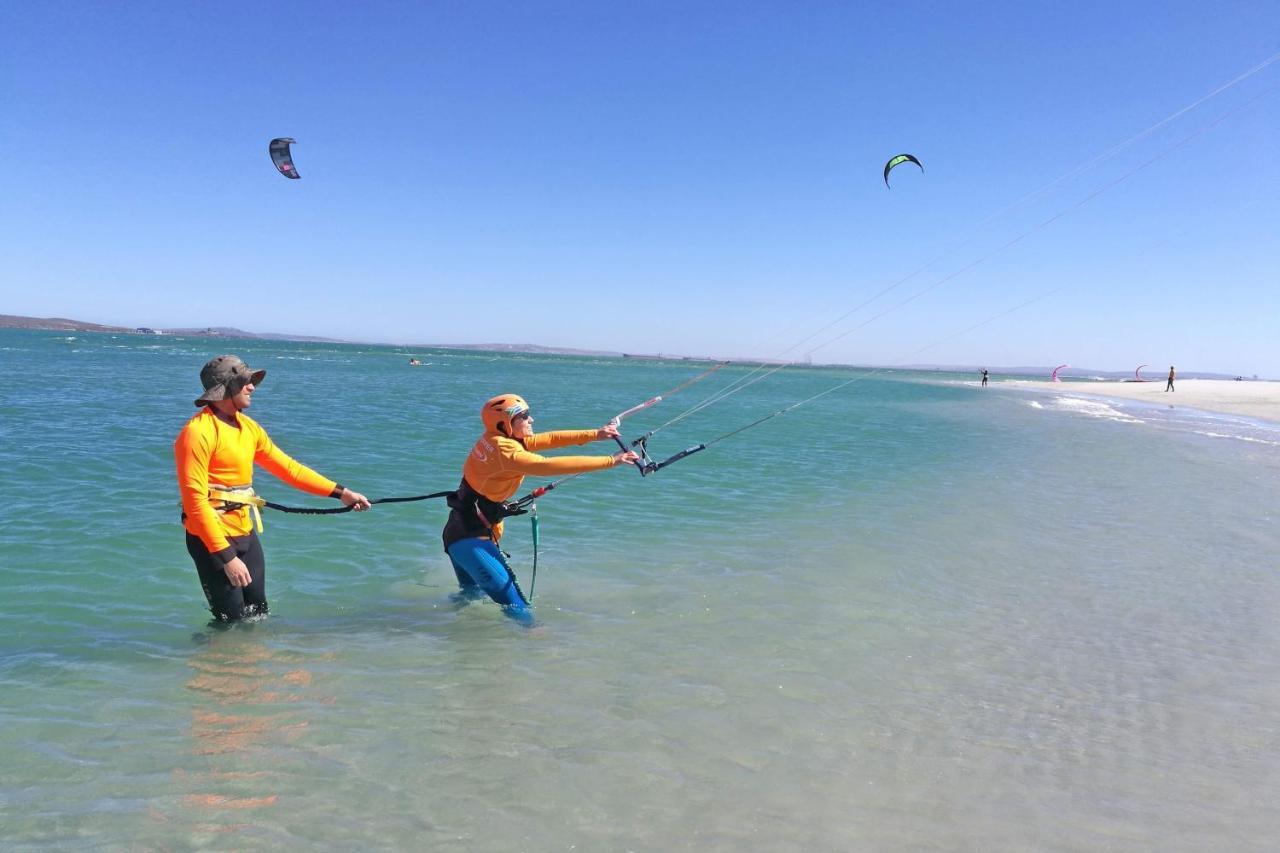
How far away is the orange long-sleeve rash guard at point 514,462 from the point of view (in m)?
5.95

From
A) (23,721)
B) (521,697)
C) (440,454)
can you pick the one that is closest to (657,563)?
(521,697)

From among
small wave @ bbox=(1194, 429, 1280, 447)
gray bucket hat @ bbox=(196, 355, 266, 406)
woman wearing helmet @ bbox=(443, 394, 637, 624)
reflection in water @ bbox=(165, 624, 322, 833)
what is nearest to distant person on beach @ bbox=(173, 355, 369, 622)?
gray bucket hat @ bbox=(196, 355, 266, 406)

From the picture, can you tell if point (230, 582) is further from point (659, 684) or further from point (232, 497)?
point (659, 684)

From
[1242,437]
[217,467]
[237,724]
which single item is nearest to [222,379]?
[217,467]

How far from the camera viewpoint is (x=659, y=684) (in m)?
5.52

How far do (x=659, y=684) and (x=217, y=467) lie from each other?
3.57 meters

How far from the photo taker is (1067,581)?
27.8 feet

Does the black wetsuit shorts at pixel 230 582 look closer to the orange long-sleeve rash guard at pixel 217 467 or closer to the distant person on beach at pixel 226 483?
the distant person on beach at pixel 226 483

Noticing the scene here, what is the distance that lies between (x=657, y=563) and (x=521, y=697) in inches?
152

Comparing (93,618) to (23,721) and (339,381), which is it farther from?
(339,381)

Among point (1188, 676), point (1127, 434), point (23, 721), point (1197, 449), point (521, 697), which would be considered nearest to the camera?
point (23, 721)

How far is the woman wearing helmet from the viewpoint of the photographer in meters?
6.15

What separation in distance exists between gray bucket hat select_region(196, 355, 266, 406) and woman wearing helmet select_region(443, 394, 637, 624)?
180 cm

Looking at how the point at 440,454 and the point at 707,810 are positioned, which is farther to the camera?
the point at 440,454
